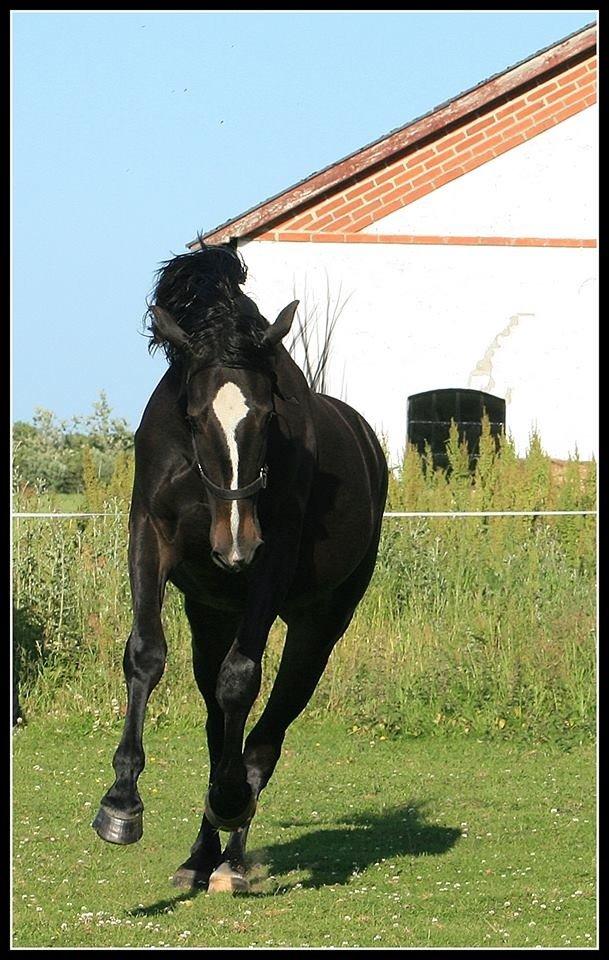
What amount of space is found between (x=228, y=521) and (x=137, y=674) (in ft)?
2.40

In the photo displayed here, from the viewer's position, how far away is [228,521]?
15.7 ft

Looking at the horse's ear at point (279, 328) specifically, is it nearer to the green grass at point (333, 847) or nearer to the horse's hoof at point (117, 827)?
the horse's hoof at point (117, 827)

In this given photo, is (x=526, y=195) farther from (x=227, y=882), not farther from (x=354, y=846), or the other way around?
(x=227, y=882)

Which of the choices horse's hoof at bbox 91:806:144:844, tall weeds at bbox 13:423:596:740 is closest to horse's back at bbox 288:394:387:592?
horse's hoof at bbox 91:806:144:844

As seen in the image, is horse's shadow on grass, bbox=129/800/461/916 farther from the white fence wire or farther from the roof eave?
the roof eave

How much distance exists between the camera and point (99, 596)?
11.7 meters

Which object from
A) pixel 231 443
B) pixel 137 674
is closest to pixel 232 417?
pixel 231 443

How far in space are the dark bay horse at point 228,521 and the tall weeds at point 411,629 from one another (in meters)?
4.44

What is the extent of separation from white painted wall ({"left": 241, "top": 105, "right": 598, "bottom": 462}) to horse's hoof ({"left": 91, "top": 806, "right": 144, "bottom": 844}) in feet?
36.9

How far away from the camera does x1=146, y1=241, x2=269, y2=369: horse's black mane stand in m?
5.04

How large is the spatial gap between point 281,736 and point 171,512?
5.18 ft

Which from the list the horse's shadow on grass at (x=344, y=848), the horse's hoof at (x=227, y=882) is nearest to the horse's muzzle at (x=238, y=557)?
the horse's shadow on grass at (x=344, y=848)

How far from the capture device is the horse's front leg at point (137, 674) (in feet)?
15.6
